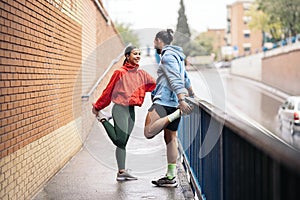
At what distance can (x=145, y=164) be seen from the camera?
328 inches

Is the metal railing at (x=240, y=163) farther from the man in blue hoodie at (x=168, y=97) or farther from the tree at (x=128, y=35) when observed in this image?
the tree at (x=128, y=35)

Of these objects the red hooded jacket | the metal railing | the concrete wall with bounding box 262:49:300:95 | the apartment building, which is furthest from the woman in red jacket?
the apartment building

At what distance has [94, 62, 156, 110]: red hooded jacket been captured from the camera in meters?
6.66

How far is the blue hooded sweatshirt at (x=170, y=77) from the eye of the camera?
5.95 metres

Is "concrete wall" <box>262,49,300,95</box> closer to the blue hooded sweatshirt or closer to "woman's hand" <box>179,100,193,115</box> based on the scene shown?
the blue hooded sweatshirt

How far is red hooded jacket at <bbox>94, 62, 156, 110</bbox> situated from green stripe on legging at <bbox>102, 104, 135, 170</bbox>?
0.37 ft

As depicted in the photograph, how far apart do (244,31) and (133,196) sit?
97498 mm

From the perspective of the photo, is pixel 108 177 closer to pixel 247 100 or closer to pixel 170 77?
pixel 170 77

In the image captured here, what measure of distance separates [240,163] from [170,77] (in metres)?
2.81

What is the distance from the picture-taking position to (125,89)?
22.0ft

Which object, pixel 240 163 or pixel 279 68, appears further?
pixel 279 68

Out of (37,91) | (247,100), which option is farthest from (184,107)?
(247,100)

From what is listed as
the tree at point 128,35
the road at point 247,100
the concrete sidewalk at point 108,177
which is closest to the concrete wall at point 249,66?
the road at point 247,100

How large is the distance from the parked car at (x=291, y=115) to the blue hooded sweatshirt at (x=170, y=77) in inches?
362
